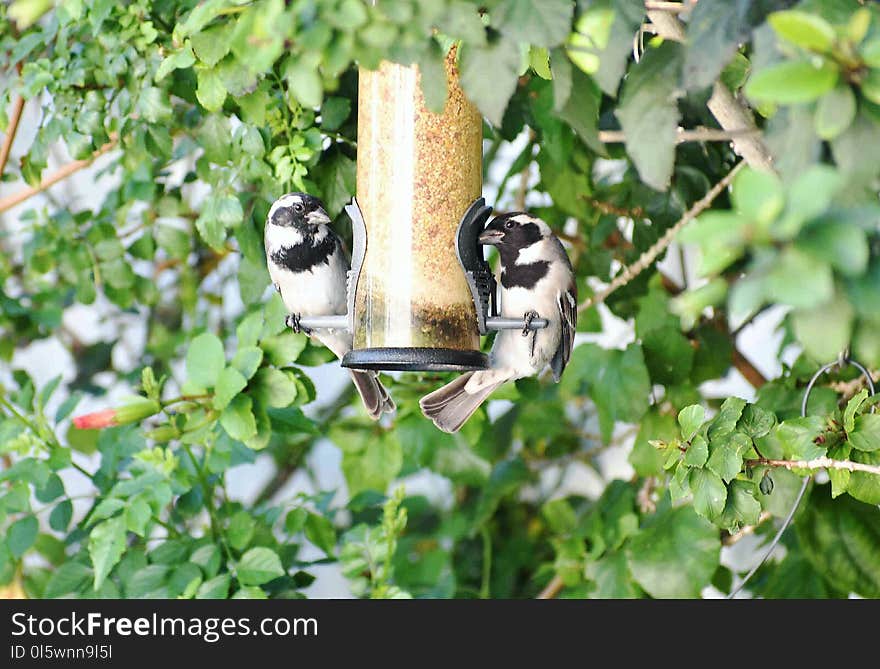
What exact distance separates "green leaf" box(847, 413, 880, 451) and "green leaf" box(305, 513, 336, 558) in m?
0.95

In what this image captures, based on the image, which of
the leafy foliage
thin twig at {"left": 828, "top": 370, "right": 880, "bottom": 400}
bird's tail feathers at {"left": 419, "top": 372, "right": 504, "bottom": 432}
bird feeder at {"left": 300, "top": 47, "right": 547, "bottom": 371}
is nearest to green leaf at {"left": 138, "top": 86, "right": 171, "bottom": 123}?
the leafy foliage

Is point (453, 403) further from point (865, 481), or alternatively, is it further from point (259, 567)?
point (865, 481)

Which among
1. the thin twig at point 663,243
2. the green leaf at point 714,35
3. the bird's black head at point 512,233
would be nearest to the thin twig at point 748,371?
the thin twig at point 663,243

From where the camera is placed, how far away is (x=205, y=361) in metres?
1.74

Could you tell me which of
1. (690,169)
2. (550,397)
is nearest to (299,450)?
(550,397)

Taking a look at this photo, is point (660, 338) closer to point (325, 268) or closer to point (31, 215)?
point (325, 268)

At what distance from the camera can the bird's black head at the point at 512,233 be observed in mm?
1581

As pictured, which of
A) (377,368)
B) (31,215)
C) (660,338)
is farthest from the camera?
(31,215)

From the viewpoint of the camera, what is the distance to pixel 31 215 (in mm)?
2191

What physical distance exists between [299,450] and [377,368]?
1.67m

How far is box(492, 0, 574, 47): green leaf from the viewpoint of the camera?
2.96ft

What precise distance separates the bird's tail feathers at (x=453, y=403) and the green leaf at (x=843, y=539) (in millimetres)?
531

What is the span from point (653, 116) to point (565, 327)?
2.36 feet
